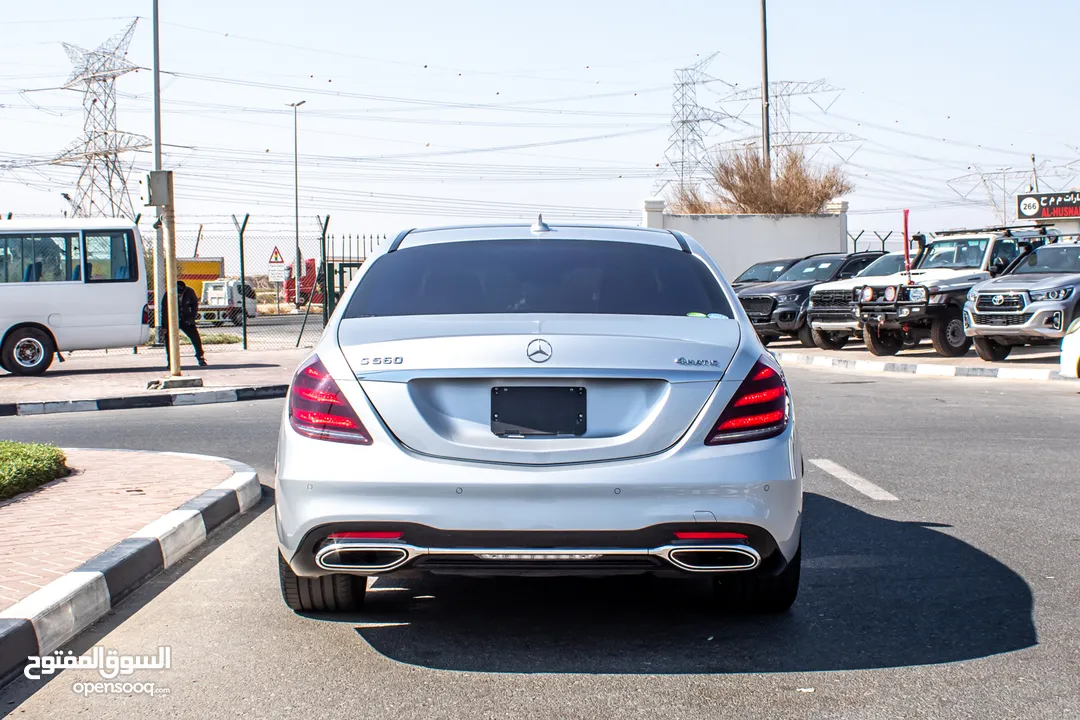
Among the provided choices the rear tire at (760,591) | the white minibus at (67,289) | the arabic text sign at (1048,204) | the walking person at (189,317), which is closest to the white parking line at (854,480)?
the rear tire at (760,591)

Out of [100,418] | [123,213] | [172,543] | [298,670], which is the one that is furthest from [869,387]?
[123,213]

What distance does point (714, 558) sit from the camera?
4289mm

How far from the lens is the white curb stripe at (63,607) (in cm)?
458

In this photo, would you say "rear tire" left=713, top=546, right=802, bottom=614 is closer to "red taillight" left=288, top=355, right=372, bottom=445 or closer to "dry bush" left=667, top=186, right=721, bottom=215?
"red taillight" left=288, top=355, right=372, bottom=445

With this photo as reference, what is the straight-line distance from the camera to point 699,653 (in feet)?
14.7

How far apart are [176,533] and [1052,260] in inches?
661

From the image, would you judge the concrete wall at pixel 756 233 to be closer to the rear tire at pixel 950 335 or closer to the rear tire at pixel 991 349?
the rear tire at pixel 950 335

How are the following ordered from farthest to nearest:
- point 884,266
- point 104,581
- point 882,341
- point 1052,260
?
point 884,266 → point 882,341 → point 1052,260 → point 104,581

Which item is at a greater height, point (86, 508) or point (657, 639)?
point (86, 508)

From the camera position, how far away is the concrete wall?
120 ft

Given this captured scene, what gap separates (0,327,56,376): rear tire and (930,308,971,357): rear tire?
14.5 metres

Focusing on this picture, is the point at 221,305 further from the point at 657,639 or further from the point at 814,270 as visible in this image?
the point at 657,639

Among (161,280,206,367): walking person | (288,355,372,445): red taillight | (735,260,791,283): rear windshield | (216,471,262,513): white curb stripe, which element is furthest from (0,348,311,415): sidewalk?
(288,355,372,445): red taillight

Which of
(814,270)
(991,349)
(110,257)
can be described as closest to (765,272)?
(814,270)
